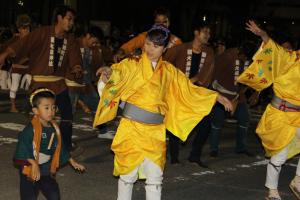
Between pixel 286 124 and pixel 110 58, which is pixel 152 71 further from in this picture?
pixel 110 58

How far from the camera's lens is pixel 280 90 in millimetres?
6422

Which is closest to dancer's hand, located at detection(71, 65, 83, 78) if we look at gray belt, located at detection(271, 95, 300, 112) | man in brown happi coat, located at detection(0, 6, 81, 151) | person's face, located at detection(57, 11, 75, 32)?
man in brown happi coat, located at detection(0, 6, 81, 151)

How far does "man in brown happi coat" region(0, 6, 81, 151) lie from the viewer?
761 cm

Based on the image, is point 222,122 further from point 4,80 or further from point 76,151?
point 4,80

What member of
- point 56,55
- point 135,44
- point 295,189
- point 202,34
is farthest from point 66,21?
point 295,189

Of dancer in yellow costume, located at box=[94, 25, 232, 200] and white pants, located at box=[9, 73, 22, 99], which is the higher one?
dancer in yellow costume, located at box=[94, 25, 232, 200]

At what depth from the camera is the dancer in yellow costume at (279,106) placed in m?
6.38

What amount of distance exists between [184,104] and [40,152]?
4.84ft

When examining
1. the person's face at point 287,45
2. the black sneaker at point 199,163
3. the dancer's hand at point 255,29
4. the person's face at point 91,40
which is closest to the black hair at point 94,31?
the person's face at point 91,40

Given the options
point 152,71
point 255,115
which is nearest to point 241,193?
point 152,71

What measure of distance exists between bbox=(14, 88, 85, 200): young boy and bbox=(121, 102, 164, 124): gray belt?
0.65 m

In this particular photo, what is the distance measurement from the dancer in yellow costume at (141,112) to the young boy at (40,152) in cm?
48

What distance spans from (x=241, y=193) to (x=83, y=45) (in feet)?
14.0

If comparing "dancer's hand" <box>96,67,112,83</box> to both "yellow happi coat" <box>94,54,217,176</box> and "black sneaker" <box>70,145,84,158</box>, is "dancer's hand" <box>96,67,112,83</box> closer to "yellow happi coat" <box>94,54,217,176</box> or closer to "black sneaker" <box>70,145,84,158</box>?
"yellow happi coat" <box>94,54,217,176</box>
